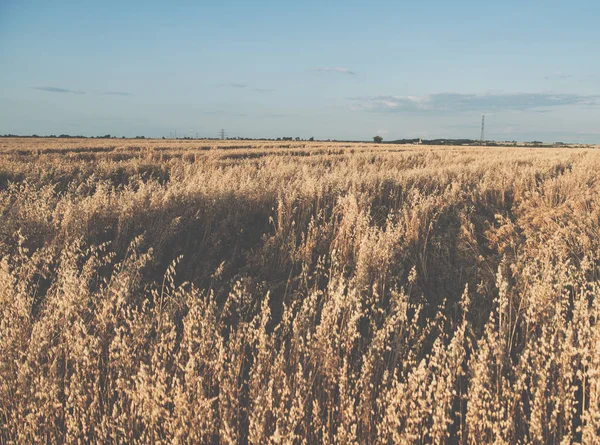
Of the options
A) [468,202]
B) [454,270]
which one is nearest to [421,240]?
[454,270]

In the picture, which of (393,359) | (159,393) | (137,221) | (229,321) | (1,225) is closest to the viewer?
(159,393)

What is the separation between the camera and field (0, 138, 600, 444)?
7.32 ft

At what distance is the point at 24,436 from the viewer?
2.16 metres

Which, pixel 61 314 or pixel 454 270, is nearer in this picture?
pixel 61 314

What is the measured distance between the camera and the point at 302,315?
2.84 meters

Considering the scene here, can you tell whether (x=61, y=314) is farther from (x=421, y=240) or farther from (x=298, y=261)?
(x=421, y=240)

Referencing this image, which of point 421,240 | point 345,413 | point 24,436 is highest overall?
point 421,240

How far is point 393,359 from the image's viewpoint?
296 centimetres

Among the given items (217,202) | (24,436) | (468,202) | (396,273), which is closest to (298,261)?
(396,273)

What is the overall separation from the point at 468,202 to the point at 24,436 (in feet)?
26.4

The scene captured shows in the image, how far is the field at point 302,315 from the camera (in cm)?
223

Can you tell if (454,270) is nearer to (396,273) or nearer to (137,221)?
(396,273)

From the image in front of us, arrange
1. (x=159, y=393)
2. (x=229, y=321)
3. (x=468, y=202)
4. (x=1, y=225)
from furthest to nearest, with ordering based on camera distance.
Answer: (x=468, y=202) < (x=1, y=225) < (x=229, y=321) < (x=159, y=393)

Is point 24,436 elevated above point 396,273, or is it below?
below
